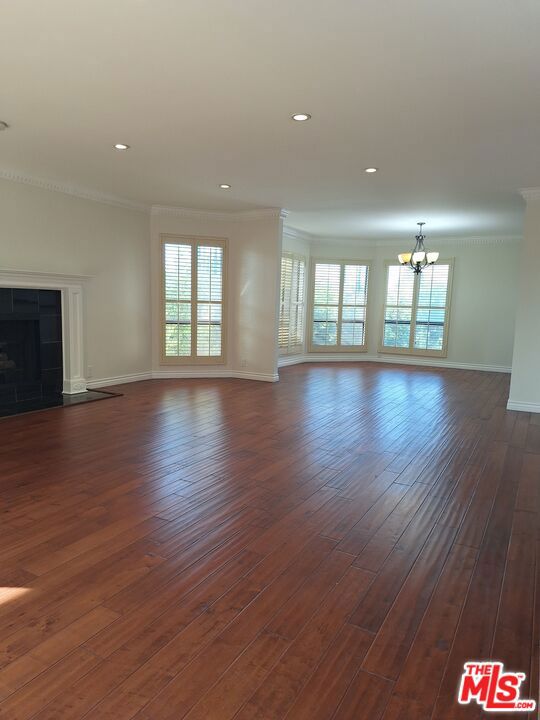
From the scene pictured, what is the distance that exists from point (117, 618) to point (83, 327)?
5.14 meters

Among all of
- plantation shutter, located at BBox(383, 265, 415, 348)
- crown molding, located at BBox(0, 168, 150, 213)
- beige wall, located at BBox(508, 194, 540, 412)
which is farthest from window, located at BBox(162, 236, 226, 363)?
beige wall, located at BBox(508, 194, 540, 412)

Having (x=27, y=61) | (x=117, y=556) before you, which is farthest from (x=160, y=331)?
(x=117, y=556)

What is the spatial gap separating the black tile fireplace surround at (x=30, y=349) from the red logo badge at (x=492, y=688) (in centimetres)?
519

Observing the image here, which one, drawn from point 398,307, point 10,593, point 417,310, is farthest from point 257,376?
point 10,593

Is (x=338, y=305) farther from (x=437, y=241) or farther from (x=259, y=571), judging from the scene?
(x=259, y=571)

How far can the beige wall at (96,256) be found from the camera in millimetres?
5668

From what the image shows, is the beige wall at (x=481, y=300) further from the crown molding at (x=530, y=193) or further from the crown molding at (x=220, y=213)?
the crown molding at (x=530, y=193)

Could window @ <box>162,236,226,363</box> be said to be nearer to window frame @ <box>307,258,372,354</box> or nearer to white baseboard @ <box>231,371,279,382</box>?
white baseboard @ <box>231,371,279,382</box>

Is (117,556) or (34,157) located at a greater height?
(34,157)

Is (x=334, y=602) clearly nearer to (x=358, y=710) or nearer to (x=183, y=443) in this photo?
(x=358, y=710)

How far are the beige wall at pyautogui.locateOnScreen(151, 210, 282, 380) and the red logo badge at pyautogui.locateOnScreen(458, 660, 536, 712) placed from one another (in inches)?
246

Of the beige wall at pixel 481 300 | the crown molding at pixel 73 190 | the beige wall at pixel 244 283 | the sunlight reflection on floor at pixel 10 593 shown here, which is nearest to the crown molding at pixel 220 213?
the beige wall at pixel 244 283

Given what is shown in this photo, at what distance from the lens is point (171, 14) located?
7.80ft

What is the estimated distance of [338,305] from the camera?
1062 cm
